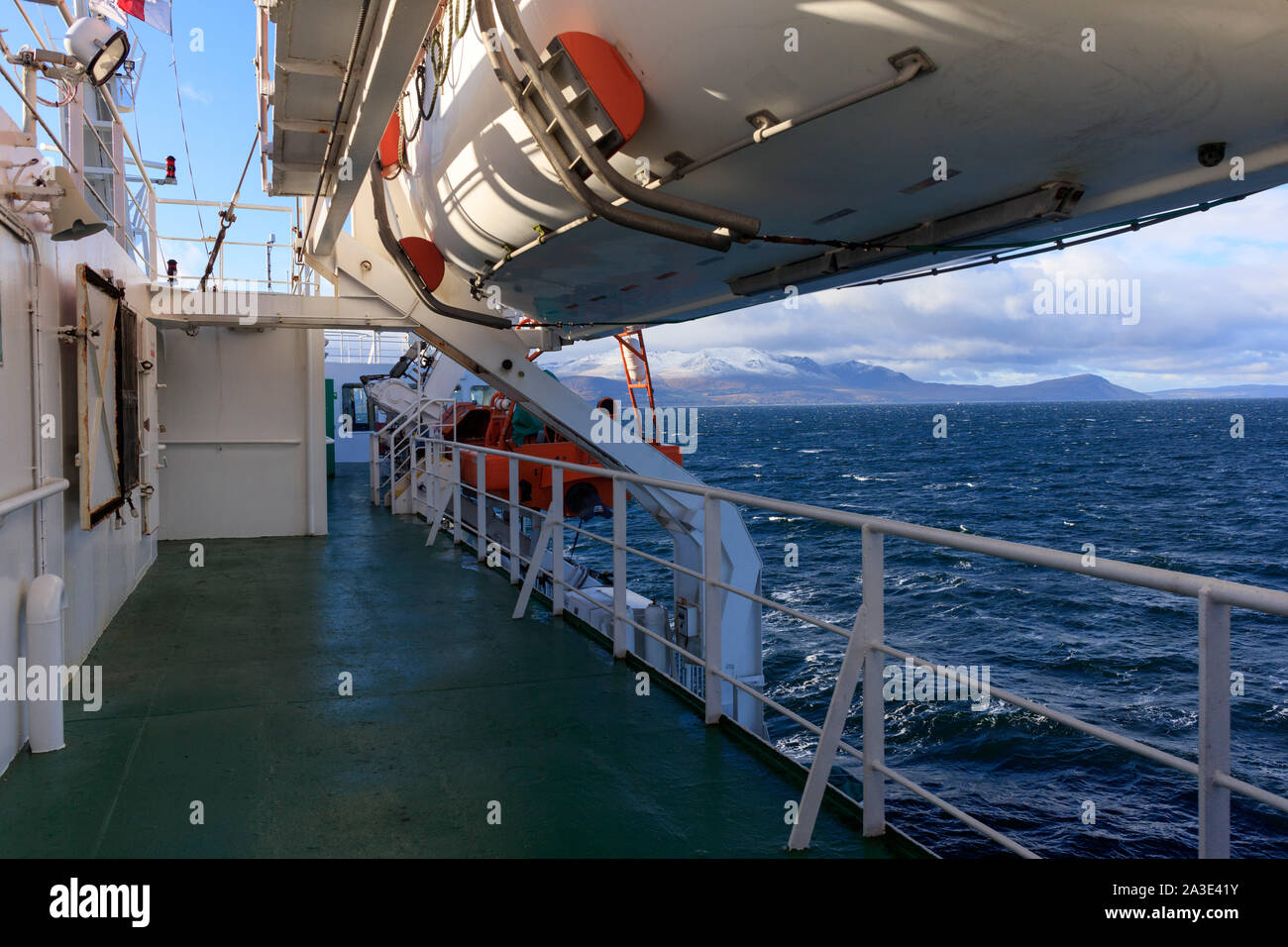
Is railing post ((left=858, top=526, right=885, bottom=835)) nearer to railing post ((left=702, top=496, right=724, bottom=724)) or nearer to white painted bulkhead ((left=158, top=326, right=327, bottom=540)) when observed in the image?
railing post ((left=702, top=496, right=724, bottom=724))

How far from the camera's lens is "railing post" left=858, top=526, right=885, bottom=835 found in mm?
2346

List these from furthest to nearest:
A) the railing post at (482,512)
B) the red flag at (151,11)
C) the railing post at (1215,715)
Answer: the red flag at (151,11) < the railing post at (482,512) < the railing post at (1215,715)

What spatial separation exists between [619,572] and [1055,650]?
36.0ft

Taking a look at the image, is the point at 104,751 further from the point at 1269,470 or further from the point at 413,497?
the point at 1269,470

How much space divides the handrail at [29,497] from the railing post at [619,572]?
2174 millimetres

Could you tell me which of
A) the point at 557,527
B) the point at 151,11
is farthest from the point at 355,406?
the point at 557,527

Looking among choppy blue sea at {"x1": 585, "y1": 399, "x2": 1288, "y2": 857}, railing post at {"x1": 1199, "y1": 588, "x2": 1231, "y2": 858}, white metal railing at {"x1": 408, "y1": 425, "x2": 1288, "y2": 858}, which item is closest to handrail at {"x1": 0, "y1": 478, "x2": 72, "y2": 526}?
white metal railing at {"x1": 408, "y1": 425, "x2": 1288, "y2": 858}

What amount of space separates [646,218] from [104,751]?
2.76m

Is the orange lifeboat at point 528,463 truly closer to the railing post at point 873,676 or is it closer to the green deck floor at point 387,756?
the green deck floor at point 387,756

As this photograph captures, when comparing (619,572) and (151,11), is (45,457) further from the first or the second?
(151,11)

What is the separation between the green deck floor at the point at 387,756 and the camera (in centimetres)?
259

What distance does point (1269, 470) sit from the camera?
40031mm

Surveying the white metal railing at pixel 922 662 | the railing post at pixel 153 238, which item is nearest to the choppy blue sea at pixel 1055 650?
the white metal railing at pixel 922 662
